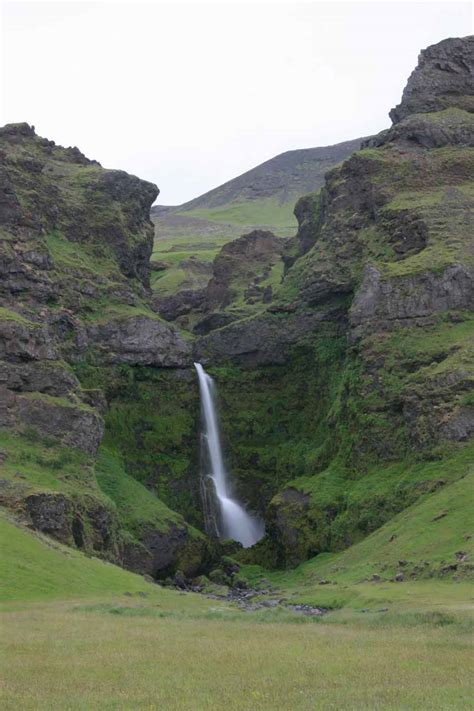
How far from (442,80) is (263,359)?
55910mm

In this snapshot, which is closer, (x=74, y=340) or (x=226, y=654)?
(x=226, y=654)

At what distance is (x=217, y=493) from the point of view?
116m

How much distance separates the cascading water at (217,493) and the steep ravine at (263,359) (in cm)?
156

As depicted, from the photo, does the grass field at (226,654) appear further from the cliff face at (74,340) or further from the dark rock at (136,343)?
the dark rock at (136,343)

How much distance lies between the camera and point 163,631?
126 feet

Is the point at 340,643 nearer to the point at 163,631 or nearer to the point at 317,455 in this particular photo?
the point at 163,631

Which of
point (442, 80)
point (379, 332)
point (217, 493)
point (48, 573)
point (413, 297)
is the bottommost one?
point (48, 573)

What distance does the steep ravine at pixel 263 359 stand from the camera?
287 ft

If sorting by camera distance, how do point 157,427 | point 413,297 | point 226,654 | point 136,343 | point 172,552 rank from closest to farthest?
point 226,654
point 172,552
point 413,297
point 157,427
point 136,343

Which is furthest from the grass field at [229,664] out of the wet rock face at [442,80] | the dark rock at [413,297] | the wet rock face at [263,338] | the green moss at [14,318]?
the wet rock face at [442,80]

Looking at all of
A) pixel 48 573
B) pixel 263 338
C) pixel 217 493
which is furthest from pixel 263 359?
pixel 48 573

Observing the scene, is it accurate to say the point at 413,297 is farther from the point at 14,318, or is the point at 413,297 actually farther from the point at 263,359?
the point at 14,318

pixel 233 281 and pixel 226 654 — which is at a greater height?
pixel 233 281

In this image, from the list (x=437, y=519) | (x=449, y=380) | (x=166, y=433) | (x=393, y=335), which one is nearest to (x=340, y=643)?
(x=437, y=519)
